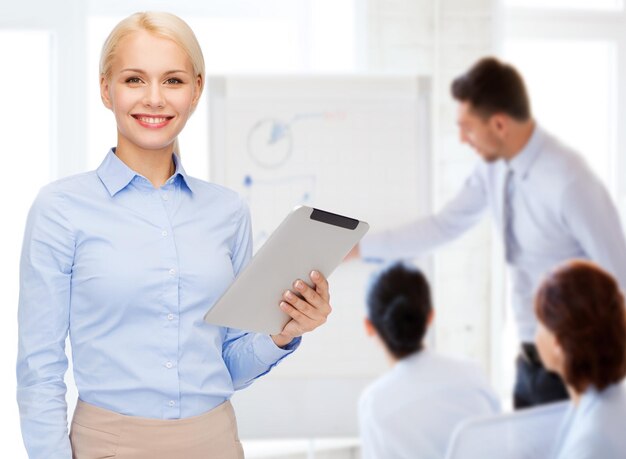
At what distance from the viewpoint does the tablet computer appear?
1.08 meters

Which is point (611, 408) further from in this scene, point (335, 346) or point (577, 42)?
point (577, 42)

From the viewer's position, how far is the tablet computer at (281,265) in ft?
3.54

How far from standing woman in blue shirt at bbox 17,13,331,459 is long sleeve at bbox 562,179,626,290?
2.01 m

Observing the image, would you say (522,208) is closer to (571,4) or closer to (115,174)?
(571,4)

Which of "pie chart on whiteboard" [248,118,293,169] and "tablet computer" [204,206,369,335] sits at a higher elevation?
"pie chart on whiteboard" [248,118,293,169]

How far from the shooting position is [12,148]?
336 centimetres

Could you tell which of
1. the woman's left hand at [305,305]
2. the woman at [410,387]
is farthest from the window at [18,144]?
the woman's left hand at [305,305]

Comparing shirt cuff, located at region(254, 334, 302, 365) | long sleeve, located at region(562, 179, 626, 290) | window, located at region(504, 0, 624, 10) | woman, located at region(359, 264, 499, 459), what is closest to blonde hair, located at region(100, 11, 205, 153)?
shirt cuff, located at region(254, 334, 302, 365)

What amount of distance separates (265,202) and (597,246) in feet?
3.59

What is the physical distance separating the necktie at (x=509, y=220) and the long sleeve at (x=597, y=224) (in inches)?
7.8

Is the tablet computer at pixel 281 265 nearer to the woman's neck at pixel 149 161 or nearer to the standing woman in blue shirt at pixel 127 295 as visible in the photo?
the standing woman in blue shirt at pixel 127 295

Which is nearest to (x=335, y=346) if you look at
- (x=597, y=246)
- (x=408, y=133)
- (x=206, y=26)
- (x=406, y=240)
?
(x=406, y=240)

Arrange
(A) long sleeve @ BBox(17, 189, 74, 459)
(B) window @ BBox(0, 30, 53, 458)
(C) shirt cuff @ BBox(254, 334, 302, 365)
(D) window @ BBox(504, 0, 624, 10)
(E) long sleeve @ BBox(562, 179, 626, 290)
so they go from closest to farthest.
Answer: (A) long sleeve @ BBox(17, 189, 74, 459) → (C) shirt cuff @ BBox(254, 334, 302, 365) → (E) long sleeve @ BBox(562, 179, 626, 290) → (B) window @ BBox(0, 30, 53, 458) → (D) window @ BBox(504, 0, 624, 10)

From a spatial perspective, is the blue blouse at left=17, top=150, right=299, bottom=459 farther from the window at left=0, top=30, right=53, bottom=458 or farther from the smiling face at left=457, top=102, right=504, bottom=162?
the window at left=0, top=30, right=53, bottom=458
